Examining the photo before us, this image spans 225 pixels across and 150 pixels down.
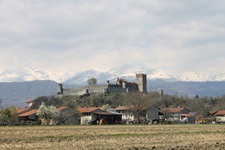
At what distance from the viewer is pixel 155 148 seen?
33.6 metres

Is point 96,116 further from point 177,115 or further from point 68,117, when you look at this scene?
point 177,115

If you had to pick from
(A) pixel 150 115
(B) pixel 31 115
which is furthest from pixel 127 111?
(B) pixel 31 115

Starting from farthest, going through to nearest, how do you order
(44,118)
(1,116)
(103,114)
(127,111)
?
(127,111) < (103,114) < (44,118) < (1,116)

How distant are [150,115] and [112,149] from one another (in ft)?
426

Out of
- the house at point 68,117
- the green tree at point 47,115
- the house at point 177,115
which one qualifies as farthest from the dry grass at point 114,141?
the house at point 177,115

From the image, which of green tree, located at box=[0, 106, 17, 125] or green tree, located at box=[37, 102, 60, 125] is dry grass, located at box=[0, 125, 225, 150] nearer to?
green tree, located at box=[0, 106, 17, 125]

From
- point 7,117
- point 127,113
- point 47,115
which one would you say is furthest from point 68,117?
point 127,113

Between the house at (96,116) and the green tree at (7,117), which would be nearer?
the green tree at (7,117)

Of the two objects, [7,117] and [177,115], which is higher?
[177,115]

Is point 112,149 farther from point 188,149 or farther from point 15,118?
point 15,118

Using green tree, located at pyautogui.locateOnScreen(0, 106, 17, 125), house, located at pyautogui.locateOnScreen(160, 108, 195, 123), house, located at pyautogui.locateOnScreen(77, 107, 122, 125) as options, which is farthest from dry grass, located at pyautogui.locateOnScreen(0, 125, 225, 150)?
house, located at pyautogui.locateOnScreen(160, 108, 195, 123)

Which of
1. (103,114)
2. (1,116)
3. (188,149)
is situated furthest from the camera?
(103,114)

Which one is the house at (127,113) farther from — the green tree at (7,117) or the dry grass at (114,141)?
the dry grass at (114,141)

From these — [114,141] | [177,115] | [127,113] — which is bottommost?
[114,141]
